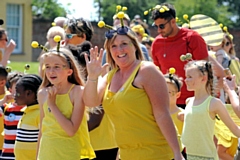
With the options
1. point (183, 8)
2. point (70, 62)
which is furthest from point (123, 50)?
point (183, 8)

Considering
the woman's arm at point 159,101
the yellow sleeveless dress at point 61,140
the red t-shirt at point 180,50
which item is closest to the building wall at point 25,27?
the red t-shirt at point 180,50

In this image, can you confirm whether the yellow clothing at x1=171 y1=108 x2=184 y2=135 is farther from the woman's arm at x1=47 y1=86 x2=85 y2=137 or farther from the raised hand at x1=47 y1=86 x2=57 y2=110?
the raised hand at x1=47 y1=86 x2=57 y2=110

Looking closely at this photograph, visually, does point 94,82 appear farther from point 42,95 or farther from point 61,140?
point 42,95

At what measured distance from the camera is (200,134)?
632 cm

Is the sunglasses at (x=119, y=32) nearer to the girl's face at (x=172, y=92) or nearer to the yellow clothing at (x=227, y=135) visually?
the girl's face at (x=172, y=92)

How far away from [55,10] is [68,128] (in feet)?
171

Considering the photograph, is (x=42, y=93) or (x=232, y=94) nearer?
(x=42, y=93)

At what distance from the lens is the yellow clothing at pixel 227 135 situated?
7.40 metres

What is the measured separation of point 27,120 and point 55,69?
111 centimetres

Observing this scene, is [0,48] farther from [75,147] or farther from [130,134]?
[130,134]

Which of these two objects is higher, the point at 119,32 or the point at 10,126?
the point at 119,32

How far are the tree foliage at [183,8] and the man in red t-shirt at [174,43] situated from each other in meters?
52.7

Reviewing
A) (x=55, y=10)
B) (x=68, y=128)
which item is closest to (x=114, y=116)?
(x=68, y=128)

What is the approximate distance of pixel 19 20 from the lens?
106 feet
